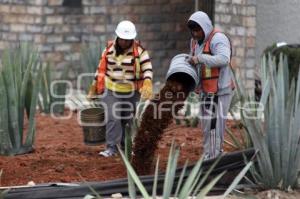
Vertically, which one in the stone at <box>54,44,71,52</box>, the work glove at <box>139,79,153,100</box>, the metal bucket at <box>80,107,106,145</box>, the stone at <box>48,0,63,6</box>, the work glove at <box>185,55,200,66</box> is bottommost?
the metal bucket at <box>80,107,106,145</box>

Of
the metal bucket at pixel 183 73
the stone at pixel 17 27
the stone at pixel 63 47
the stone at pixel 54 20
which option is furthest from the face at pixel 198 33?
the stone at pixel 63 47

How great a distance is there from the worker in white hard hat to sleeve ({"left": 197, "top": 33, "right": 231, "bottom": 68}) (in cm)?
119

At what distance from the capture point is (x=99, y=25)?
720 inches

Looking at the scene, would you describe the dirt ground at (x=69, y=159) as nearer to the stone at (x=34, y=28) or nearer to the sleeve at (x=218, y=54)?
the sleeve at (x=218, y=54)

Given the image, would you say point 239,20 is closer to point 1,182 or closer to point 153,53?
point 153,53

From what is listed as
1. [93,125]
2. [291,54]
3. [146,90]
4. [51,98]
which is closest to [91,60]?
[51,98]

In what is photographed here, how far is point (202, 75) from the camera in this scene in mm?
7941

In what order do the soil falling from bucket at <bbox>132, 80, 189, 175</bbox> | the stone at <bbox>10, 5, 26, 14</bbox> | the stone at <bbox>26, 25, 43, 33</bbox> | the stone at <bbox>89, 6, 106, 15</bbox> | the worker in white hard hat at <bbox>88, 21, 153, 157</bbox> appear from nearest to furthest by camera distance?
the soil falling from bucket at <bbox>132, 80, 189, 175</bbox> → the worker in white hard hat at <bbox>88, 21, 153, 157</bbox> → the stone at <bbox>10, 5, 26, 14</bbox> → the stone at <bbox>26, 25, 43, 33</bbox> → the stone at <bbox>89, 6, 106, 15</bbox>

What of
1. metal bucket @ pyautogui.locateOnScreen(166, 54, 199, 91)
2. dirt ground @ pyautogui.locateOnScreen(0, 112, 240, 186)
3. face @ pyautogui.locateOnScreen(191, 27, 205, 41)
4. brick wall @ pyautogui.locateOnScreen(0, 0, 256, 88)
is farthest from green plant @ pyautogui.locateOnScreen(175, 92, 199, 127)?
brick wall @ pyautogui.locateOnScreen(0, 0, 256, 88)

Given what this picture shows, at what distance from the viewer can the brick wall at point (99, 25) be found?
58.7 feet

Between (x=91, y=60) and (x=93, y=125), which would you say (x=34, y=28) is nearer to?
(x=91, y=60)

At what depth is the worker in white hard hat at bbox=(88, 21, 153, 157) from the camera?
895 centimetres

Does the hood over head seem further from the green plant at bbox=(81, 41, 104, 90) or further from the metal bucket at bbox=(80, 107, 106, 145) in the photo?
the green plant at bbox=(81, 41, 104, 90)

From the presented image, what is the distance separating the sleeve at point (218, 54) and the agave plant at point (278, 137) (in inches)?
22.5
